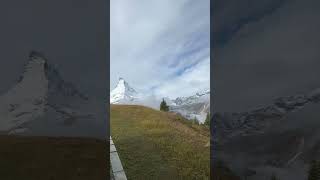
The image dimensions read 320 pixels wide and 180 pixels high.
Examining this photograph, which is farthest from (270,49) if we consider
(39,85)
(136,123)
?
(136,123)

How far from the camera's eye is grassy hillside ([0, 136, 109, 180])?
16.5ft

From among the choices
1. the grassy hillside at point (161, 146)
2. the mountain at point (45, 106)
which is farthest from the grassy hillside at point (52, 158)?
the grassy hillside at point (161, 146)

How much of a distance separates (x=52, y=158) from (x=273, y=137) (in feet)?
12.8

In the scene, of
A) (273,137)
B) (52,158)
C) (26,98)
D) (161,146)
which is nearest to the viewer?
(26,98)

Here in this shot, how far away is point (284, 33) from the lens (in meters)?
5.36

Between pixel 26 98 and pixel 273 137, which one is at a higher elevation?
pixel 26 98

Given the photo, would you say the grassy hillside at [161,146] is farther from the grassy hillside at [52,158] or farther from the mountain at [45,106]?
the mountain at [45,106]

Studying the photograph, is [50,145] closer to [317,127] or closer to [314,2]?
[317,127]

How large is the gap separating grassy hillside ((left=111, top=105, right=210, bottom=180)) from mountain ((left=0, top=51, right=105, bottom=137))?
2.71 metres

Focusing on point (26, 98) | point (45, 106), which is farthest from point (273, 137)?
point (26, 98)

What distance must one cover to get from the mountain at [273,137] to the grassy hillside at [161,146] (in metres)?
1.65

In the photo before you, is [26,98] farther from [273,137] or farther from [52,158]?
[273,137]

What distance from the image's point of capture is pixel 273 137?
17.6 ft

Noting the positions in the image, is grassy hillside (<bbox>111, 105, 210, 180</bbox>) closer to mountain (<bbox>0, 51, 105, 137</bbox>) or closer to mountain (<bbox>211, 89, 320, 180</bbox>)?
mountain (<bbox>211, 89, 320, 180</bbox>)
